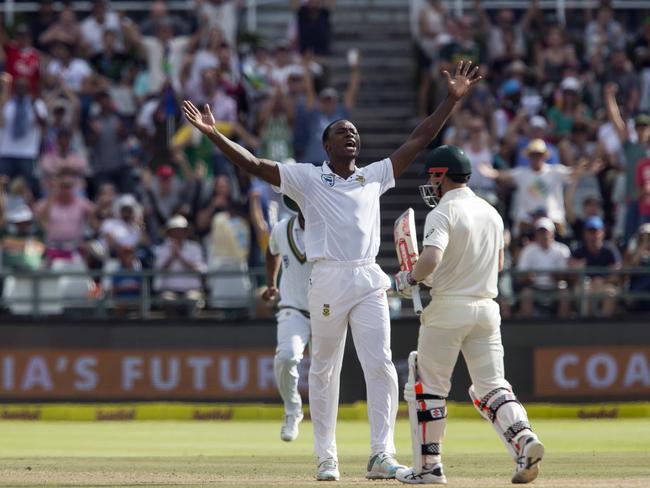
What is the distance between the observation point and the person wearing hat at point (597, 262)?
1888 cm

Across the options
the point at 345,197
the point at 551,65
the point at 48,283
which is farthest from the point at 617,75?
the point at 345,197

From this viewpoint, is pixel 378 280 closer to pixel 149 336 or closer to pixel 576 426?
pixel 576 426

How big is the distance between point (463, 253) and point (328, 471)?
1.68m

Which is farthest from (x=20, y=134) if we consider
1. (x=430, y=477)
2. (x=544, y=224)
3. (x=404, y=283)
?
(x=430, y=477)

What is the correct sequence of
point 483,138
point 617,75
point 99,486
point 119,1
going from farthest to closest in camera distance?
point 119,1
point 617,75
point 483,138
point 99,486

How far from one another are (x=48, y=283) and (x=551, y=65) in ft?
27.1

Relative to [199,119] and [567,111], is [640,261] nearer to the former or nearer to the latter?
[567,111]

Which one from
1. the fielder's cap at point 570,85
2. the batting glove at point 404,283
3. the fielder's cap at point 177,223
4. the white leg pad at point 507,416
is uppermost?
the fielder's cap at point 570,85

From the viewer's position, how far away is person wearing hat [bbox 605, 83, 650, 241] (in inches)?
774

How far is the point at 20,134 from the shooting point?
2066cm

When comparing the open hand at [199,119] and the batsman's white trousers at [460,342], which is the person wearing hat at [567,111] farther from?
the batsman's white trousers at [460,342]

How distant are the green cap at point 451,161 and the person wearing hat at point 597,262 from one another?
9.48 meters

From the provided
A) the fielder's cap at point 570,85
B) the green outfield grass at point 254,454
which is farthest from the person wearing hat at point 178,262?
the fielder's cap at point 570,85

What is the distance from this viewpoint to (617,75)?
22406 mm
